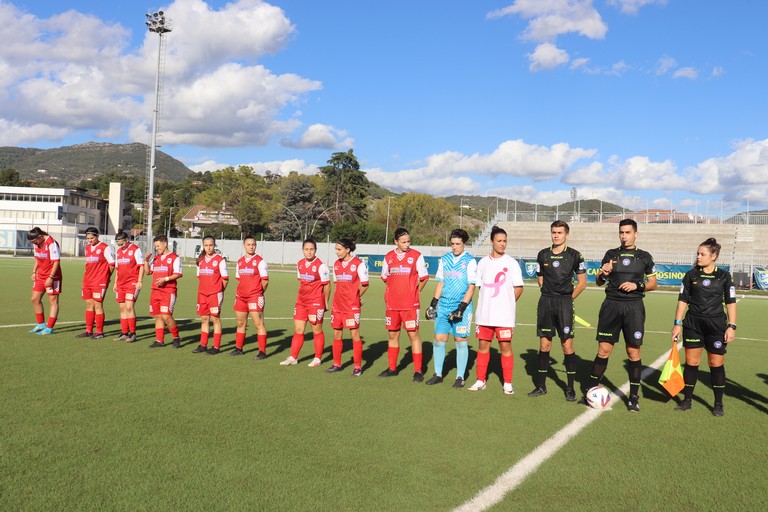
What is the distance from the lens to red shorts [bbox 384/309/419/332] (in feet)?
26.1

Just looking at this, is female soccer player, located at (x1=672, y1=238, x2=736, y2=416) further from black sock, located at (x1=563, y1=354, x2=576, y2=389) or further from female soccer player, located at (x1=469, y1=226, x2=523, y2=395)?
female soccer player, located at (x1=469, y1=226, x2=523, y2=395)

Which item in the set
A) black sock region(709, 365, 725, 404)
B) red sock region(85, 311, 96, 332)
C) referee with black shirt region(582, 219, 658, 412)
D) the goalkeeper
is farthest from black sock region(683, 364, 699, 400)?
red sock region(85, 311, 96, 332)

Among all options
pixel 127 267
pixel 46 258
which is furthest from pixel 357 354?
pixel 46 258

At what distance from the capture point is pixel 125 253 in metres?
10.6

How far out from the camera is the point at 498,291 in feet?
24.2

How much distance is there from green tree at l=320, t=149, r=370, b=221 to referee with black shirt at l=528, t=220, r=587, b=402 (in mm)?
84195

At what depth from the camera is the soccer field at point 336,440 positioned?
4109 millimetres

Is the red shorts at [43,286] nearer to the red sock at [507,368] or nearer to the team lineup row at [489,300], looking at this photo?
the team lineup row at [489,300]

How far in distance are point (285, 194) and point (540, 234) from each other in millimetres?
45991

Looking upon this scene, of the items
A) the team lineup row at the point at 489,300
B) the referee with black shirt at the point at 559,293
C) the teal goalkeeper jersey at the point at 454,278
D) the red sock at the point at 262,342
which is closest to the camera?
the team lineup row at the point at 489,300

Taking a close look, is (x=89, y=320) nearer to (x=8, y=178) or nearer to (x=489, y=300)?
(x=489, y=300)

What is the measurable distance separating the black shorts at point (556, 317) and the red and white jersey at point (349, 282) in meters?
2.51

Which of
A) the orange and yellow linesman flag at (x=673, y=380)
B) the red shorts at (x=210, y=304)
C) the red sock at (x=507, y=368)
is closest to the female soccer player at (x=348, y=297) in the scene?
the red sock at (x=507, y=368)

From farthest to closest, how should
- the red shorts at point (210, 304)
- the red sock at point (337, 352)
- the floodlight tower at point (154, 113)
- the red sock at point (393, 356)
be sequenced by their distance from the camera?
the floodlight tower at point (154, 113)
the red shorts at point (210, 304)
the red sock at point (337, 352)
the red sock at point (393, 356)
